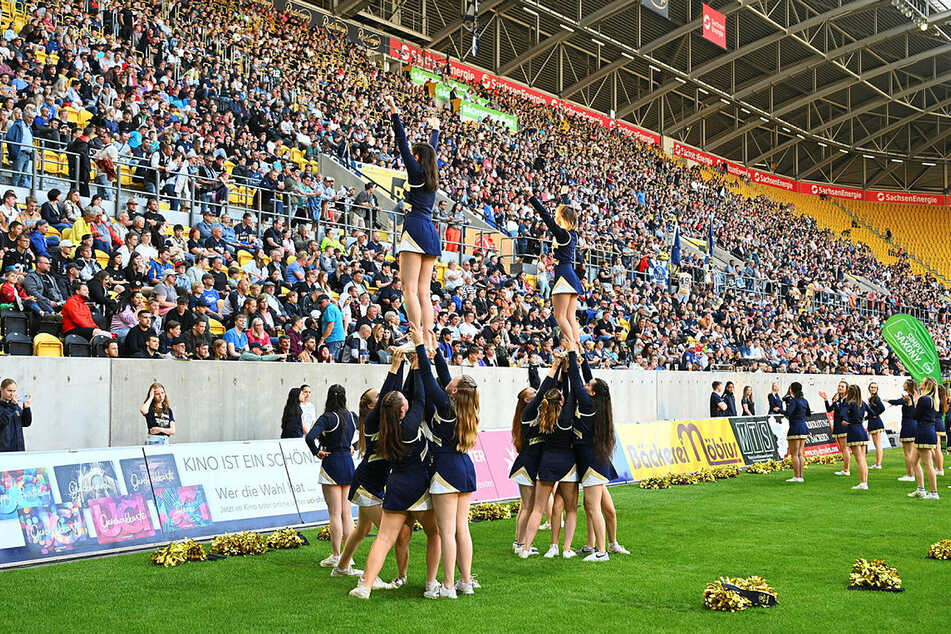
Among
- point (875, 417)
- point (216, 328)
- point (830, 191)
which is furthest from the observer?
point (830, 191)

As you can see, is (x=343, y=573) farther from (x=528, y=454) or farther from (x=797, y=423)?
(x=797, y=423)

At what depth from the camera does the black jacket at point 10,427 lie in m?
9.12

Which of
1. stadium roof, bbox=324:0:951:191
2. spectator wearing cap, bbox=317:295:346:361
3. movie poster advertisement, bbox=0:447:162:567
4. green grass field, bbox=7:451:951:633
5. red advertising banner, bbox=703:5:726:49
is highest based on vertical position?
stadium roof, bbox=324:0:951:191

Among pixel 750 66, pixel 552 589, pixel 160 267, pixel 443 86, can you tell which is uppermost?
pixel 750 66

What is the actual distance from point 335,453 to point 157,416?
3608 millimetres

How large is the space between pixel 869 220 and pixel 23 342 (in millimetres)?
51223

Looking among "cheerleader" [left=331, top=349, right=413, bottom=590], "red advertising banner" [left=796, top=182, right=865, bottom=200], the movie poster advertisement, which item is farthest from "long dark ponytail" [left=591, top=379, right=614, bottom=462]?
"red advertising banner" [left=796, top=182, right=865, bottom=200]

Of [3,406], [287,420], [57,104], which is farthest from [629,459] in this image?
[57,104]

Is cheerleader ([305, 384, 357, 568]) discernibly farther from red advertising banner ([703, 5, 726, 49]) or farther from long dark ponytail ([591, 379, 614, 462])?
red advertising banner ([703, 5, 726, 49])

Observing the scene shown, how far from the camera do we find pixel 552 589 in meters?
7.34

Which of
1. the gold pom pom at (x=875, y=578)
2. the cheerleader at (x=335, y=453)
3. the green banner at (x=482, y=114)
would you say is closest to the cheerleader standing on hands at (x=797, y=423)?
the gold pom pom at (x=875, y=578)

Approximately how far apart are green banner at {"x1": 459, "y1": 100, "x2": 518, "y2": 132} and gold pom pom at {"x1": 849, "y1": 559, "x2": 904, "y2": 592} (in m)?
24.2

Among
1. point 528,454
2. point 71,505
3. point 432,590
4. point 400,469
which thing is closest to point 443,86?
point 528,454

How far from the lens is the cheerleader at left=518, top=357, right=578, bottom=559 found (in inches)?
342
